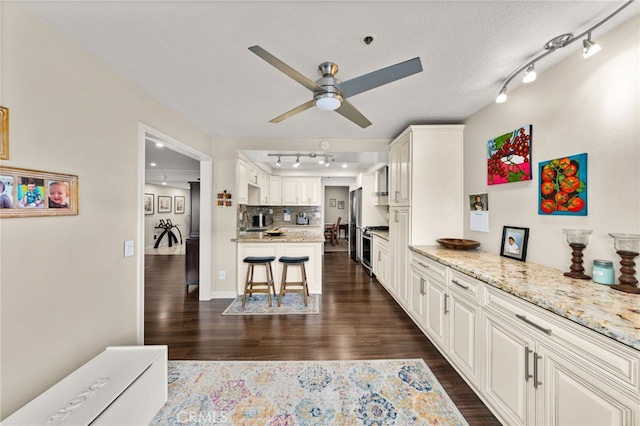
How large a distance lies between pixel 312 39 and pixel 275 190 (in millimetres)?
5023

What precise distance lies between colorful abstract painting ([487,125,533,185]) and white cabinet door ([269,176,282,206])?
489 centimetres

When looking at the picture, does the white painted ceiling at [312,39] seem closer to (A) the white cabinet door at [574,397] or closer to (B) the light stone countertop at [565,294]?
(B) the light stone countertop at [565,294]

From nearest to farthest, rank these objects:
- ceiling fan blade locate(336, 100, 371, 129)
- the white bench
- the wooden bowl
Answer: the white bench < ceiling fan blade locate(336, 100, 371, 129) < the wooden bowl

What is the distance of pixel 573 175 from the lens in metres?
1.61

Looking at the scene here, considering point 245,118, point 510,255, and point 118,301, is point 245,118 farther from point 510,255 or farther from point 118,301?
point 510,255

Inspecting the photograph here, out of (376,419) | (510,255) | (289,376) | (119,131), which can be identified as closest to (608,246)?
(510,255)

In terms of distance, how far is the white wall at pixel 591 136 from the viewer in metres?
1.34

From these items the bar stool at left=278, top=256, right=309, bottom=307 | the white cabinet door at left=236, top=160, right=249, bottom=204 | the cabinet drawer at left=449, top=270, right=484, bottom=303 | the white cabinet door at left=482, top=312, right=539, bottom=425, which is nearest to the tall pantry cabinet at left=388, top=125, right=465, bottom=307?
the cabinet drawer at left=449, top=270, right=484, bottom=303

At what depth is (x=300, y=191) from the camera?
21.1ft

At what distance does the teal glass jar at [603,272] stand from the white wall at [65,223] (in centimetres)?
327

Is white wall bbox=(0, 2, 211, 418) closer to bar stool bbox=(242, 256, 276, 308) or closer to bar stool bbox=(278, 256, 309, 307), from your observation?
bar stool bbox=(242, 256, 276, 308)

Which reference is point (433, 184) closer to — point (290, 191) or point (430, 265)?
point (430, 265)

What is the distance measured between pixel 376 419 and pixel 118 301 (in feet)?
6.94

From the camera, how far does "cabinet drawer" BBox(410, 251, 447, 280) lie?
6.92ft
